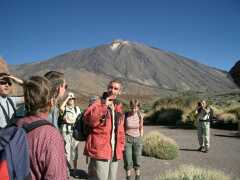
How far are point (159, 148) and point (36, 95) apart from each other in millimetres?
9347

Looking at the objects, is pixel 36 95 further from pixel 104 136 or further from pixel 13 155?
pixel 104 136

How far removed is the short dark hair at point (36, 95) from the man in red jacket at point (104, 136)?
180cm

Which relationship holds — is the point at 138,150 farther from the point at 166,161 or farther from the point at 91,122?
the point at 166,161

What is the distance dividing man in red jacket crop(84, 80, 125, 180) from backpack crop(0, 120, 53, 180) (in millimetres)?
2278

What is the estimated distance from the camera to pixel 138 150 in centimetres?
732

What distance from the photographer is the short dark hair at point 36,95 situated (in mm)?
2598

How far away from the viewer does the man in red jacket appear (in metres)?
4.44

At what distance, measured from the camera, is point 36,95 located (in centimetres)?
260

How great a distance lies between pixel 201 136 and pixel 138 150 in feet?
19.7

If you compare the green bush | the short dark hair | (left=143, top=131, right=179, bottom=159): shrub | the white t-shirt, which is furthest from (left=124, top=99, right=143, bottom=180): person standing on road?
the green bush

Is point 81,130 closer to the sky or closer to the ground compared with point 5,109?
closer to the ground

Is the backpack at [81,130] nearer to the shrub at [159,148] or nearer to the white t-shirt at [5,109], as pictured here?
the white t-shirt at [5,109]

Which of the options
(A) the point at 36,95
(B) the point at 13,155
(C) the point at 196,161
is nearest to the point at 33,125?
(A) the point at 36,95

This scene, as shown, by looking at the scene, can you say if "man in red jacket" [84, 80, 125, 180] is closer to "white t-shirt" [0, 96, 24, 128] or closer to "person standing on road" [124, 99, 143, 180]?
"white t-shirt" [0, 96, 24, 128]
